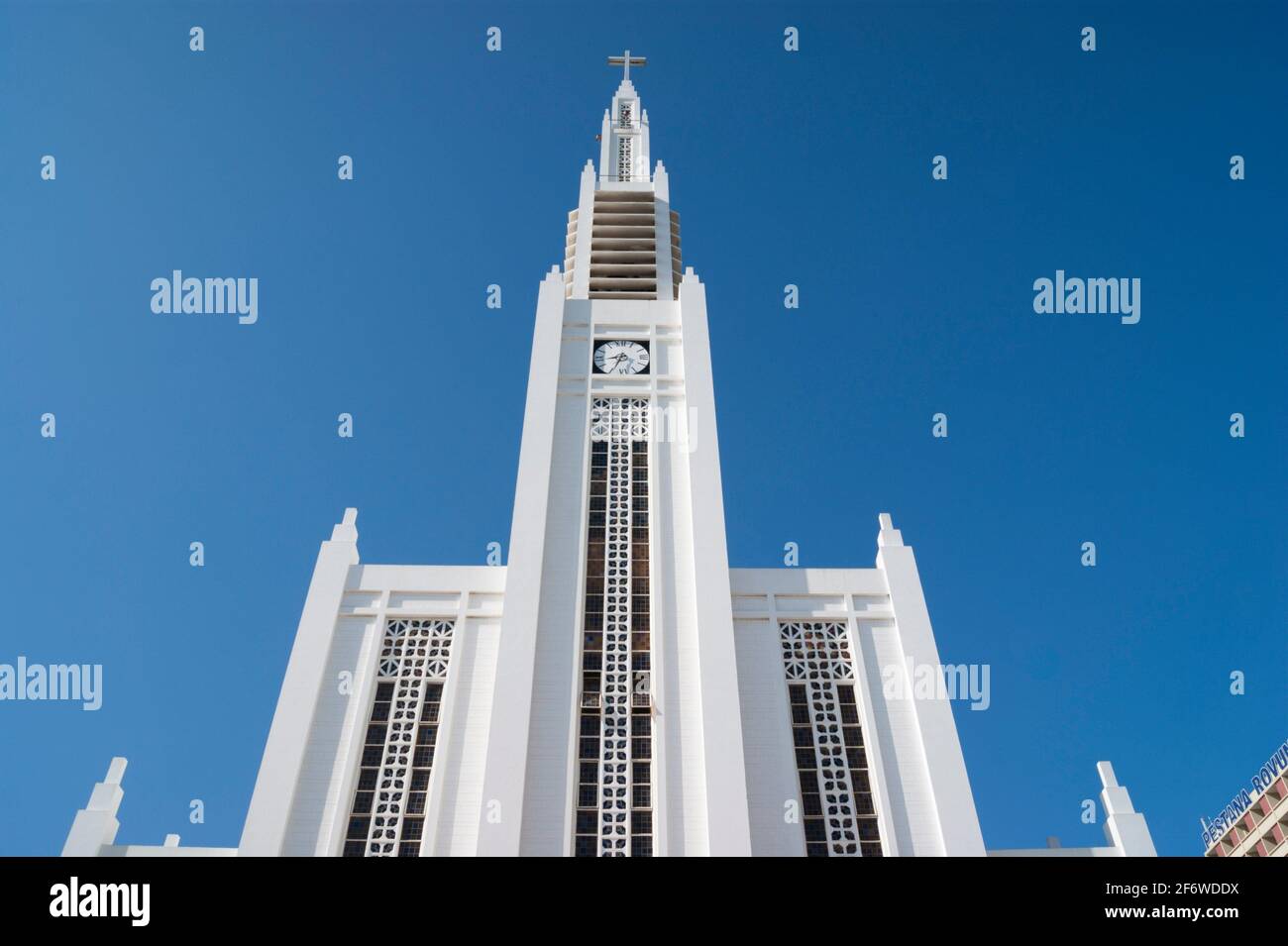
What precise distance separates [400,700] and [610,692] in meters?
3.91

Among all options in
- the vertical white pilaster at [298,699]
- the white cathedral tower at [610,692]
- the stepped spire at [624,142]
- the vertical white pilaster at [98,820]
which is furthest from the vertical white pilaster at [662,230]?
the vertical white pilaster at [98,820]

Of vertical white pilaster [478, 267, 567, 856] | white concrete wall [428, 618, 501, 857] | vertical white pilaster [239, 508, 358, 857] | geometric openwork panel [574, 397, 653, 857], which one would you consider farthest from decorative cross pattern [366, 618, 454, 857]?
geometric openwork panel [574, 397, 653, 857]

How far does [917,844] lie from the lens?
17.9 metres

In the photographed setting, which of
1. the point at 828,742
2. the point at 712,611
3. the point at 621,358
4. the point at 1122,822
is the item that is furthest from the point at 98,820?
the point at 1122,822

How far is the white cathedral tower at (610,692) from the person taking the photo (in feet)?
58.6

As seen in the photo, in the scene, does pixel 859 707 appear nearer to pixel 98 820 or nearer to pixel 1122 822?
pixel 1122 822

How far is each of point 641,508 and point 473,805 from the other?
721 centimetres

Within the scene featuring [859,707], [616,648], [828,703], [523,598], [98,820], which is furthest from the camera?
[523,598]

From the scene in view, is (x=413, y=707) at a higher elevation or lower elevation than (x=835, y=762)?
higher

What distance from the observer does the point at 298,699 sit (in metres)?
19.2

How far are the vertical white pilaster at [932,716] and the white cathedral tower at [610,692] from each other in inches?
1.7
